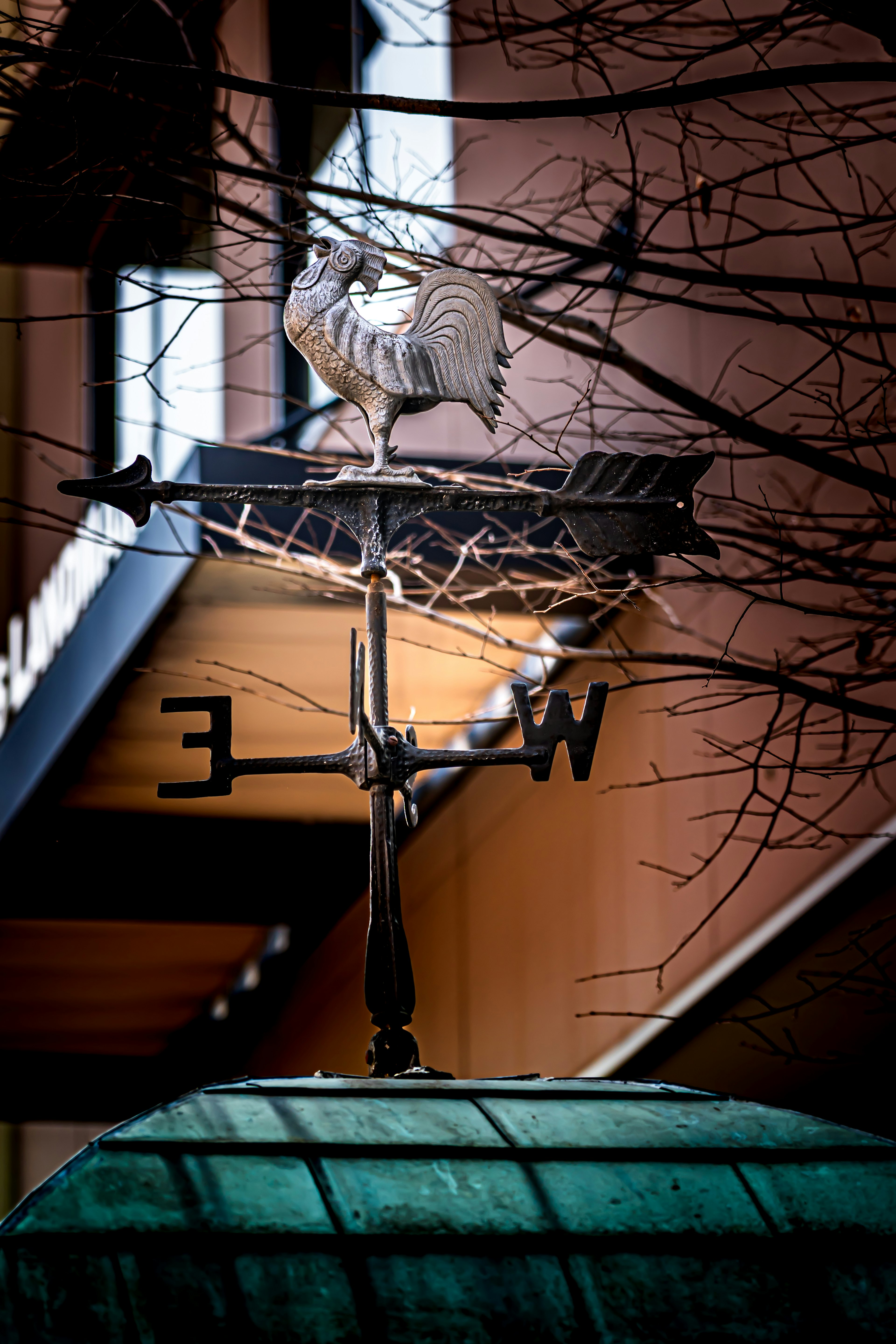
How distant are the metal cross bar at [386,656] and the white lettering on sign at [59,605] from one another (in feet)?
12.6

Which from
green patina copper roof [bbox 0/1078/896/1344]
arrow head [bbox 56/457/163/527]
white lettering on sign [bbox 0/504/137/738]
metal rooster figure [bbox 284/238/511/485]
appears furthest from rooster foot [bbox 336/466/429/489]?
white lettering on sign [bbox 0/504/137/738]

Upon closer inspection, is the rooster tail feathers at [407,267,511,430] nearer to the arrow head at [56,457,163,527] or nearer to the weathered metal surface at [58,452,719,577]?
the weathered metal surface at [58,452,719,577]

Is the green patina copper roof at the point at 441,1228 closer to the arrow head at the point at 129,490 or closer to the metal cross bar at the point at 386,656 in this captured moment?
the metal cross bar at the point at 386,656

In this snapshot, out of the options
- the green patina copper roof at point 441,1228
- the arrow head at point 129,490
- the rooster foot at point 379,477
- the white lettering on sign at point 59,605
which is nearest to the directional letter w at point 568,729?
the rooster foot at point 379,477

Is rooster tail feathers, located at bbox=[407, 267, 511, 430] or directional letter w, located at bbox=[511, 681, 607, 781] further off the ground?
rooster tail feathers, located at bbox=[407, 267, 511, 430]

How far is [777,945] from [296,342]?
11.1 ft

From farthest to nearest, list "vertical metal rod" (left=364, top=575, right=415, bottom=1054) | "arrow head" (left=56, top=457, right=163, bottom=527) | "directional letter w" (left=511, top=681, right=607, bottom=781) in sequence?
"arrow head" (left=56, top=457, right=163, bottom=527)
"directional letter w" (left=511, top=681, right=607, bottom=781)
"vertical metal rod" (left=364, top=575, right=415, bottom=1054)

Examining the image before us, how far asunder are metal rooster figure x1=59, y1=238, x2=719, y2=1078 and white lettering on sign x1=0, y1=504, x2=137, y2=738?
383 centimetres

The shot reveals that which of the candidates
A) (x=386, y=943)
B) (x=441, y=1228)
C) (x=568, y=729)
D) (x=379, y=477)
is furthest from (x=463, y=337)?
(x=441, y=1228)

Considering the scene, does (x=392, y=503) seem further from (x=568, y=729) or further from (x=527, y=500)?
(x=568, y=729)

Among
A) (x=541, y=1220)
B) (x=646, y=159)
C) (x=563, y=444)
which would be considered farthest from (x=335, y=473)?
(x=541, y=1220)

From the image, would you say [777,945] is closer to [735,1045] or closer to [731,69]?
[735,1045]

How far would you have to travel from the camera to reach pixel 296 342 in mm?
2205

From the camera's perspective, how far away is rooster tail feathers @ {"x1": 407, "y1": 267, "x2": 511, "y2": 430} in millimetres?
2227
